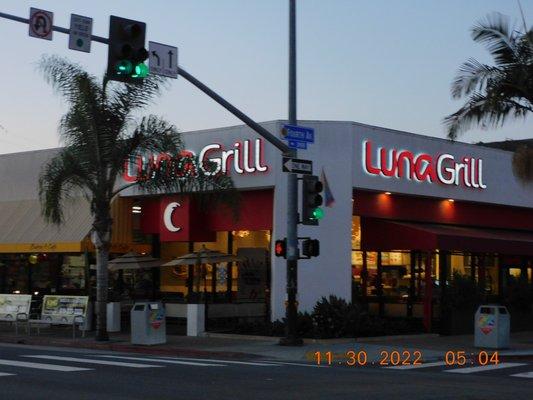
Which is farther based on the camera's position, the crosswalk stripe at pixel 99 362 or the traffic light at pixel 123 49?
the crosswalk stripe at pixel 99 362

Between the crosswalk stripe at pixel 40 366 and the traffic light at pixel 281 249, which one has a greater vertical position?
the traffic light at pixel 281 249

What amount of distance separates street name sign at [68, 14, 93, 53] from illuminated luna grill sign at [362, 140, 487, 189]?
12.9 m

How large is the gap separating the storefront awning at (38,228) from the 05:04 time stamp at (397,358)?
11.8 m

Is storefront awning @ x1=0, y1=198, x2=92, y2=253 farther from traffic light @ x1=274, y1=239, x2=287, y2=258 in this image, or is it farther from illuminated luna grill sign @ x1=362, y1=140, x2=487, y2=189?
illuminated luna grill sign @ x1=362, y1=140, x2=487, y2=189

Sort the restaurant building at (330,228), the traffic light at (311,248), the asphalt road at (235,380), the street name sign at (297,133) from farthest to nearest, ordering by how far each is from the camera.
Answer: the restaurant building at (330,228) < the traffic light at (311,248) < the street name sign at (297,133) < the asphalt road at (235,380)

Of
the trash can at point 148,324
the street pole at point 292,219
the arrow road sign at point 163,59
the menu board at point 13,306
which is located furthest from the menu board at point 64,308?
the arrow road sign at point 163,59

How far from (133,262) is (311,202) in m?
9.37

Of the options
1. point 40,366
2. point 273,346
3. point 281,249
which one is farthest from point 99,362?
point 281,249

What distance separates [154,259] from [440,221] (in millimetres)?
9659

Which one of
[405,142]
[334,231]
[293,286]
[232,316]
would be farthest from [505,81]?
[232,316]

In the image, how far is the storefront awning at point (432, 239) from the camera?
27547 millimetres

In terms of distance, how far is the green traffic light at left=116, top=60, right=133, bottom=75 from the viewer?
15.3 meters

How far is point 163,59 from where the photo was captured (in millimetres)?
17625

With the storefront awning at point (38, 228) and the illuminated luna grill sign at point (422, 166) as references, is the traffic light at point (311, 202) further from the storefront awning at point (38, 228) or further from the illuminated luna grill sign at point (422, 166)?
the storefront awning at point (38, 228)
